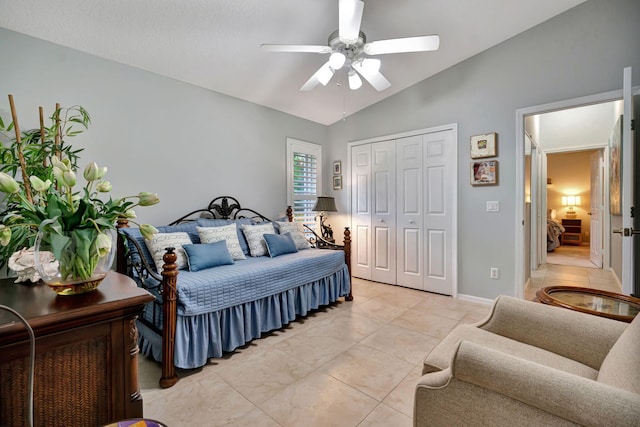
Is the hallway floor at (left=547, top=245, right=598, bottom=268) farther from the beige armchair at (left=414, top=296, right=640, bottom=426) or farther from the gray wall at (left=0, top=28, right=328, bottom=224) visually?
the gray wall at (left=0, top=28, right=328, bottom=224)

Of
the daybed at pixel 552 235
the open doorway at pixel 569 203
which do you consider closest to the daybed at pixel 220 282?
the daybed at pixel 552 235

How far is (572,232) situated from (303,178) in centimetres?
778

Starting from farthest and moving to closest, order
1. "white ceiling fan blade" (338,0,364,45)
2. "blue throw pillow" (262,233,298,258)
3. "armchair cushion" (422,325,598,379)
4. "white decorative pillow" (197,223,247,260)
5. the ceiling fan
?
"blue throw pillow" (262,233,298,258) < "white decorative pillow" (197,223,247,260) < the ceiling fan < "white ceiling fan blade" (338,0,364,45) < "armchair cushion" (422,325,598,379)

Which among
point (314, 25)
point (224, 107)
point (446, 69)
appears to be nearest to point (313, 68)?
point (314, 25)

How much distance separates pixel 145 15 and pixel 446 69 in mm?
3249

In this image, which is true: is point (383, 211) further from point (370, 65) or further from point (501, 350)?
point (501, 350)

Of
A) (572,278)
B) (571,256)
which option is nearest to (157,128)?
(572,278)

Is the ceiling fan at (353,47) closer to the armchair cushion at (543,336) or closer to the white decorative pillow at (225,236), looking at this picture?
the white decorative pillow at (225,236)

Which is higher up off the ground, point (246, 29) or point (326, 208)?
point (246, 29)

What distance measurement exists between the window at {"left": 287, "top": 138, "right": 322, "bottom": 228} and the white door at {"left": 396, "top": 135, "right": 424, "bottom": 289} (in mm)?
1374

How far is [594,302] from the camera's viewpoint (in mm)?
1728

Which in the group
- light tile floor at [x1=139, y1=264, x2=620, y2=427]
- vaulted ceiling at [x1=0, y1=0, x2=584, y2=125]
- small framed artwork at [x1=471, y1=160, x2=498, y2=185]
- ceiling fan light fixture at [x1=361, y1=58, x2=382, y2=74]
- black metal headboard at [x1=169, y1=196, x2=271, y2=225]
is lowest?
light tile floor at [x1=139, y1=264, x2=620, y2=427]

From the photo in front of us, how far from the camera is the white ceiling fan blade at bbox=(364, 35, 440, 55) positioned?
2145 mm

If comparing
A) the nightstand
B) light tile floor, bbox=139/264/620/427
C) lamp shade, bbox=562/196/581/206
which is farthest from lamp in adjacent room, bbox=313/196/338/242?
lamp shade, bbox=562/196/581/206
